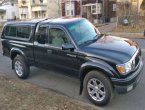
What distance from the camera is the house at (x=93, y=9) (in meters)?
34.7

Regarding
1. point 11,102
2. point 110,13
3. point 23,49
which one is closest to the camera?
point 11,102

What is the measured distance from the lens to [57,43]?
20.3 feet

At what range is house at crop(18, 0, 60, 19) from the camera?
42838 mm

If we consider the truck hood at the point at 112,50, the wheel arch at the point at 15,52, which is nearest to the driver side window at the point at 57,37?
the truck hood at the point at 112,50

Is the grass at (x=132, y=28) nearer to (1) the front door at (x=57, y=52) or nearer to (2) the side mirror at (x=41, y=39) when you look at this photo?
(2) the side mirror at (x=41, y=39)

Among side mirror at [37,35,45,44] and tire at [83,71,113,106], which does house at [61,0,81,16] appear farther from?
tire at [83,71,113,106]

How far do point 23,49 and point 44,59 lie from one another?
3.38ft

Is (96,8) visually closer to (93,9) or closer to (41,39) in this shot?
(93,9)

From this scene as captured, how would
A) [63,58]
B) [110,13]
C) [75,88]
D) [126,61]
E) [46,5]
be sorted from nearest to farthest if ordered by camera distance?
[126,61]
[63,58]
[75,88]
[110,13]
[46,5]

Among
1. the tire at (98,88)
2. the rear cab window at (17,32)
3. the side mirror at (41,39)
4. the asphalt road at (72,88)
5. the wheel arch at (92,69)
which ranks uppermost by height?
the rear cab window at (17,32)

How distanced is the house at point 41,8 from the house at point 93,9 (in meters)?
4.83

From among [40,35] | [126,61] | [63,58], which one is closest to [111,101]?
[126,61]

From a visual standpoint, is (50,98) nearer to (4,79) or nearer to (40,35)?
(40,35)

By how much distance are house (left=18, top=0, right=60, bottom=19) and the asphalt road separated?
34.4 metres
